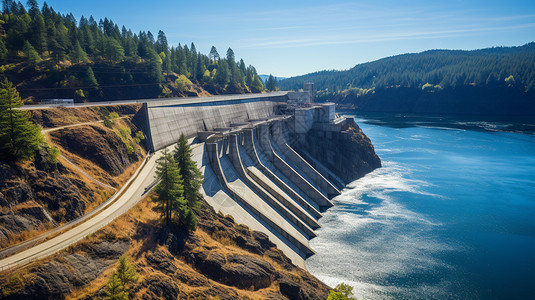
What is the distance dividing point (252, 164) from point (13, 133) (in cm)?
3706

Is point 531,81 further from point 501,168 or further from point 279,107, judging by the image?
point 279,107

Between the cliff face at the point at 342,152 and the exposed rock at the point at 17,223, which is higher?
the exposed rock at the point at 17,223

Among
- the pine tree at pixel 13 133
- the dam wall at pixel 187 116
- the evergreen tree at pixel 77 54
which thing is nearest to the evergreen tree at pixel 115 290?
the pine tree at pixel 13 133

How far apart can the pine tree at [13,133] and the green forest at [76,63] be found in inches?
1687

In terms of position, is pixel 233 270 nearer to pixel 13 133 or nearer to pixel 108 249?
pixel 108 249

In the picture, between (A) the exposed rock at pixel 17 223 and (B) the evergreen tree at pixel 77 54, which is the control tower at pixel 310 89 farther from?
(A) the exposed rock at pixel 17 223

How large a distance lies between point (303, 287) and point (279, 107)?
66807 mm

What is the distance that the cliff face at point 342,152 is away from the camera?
262ft

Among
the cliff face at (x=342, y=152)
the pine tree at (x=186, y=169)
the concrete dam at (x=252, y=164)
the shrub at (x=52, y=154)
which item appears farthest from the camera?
the cliff face at (x=342, y=152)

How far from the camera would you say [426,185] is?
70500 millimetres

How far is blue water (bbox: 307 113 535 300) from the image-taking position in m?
38.3

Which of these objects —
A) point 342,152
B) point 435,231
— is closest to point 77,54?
point 342,152

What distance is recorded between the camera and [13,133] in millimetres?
26109

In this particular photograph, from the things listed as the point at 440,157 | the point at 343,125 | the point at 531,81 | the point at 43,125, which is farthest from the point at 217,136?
the point at 531,81
